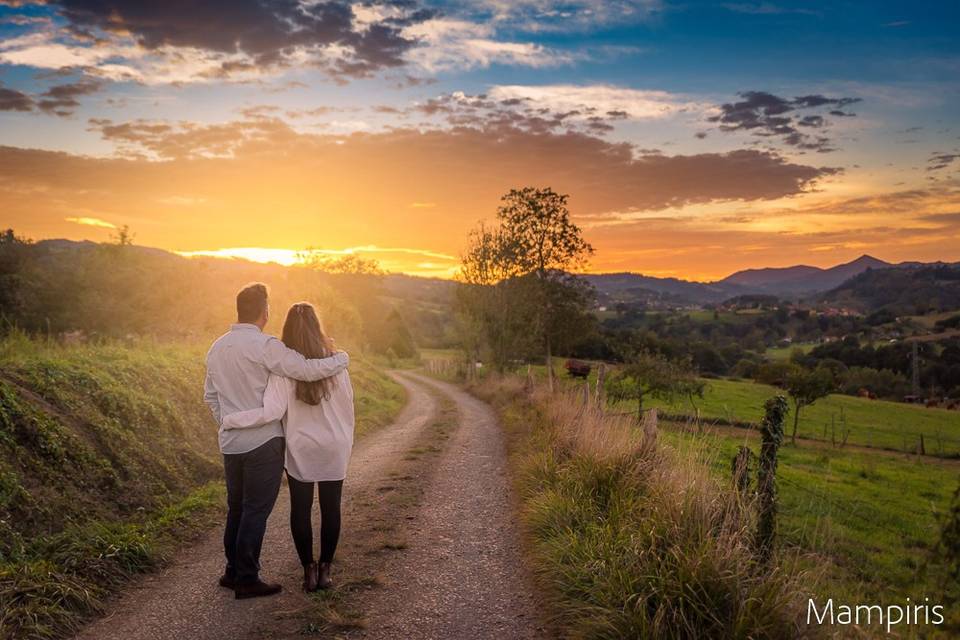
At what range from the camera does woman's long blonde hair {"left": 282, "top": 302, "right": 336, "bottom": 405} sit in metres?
4.93

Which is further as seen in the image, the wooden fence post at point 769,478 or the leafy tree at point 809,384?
the leafy tree at point 809,384

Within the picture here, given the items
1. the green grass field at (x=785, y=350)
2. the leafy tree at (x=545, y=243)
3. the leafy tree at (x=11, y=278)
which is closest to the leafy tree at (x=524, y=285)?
the leafy tree at (x=545, y=243)

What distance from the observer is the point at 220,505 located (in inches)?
309

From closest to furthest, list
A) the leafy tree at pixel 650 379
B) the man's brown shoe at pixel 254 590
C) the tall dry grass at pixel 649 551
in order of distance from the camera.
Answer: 1. the tall dry grass at pixel 649 551
2. the man's brown shoe at pixel 254 590
3. the leafy tree at pixel 650 379

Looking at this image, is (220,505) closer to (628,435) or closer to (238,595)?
(238,595)

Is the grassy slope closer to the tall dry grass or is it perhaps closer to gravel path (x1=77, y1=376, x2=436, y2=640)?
gravel path (x1=77, y1=376, x2=436, y2=640)

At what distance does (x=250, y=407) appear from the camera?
4945 millimetres

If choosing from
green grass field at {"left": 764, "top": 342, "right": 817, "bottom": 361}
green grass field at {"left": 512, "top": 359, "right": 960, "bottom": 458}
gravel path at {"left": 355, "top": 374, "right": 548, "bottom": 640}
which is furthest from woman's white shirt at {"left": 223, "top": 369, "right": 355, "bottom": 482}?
→ green grass field at {"left": 764, "top": 342, "right": 817, "bottom": 361}

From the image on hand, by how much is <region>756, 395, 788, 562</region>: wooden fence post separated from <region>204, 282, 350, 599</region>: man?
4.13m

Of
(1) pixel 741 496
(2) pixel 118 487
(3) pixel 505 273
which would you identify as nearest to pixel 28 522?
(2) pixel 118 487

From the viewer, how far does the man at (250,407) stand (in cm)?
491

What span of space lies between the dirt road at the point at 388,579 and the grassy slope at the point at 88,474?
0.42m

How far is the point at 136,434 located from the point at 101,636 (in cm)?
458

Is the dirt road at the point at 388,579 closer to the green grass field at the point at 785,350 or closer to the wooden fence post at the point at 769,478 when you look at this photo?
the wooden fence post at the point at 769,478
